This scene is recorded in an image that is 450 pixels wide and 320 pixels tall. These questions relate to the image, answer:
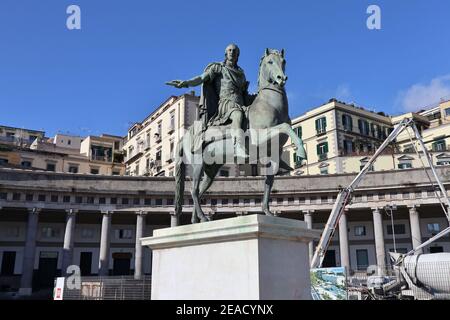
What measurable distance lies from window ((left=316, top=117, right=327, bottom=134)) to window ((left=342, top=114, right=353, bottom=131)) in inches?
107

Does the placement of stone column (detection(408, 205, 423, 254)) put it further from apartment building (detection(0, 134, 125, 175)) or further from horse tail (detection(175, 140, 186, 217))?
apartment building (detection(0, 134, 125, 175))

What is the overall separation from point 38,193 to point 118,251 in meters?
11.6

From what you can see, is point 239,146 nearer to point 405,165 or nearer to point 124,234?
point 124,234

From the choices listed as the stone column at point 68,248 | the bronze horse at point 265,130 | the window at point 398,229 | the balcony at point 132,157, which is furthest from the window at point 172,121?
the bronze horse at point 265,130

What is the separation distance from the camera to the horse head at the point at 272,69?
9.91m

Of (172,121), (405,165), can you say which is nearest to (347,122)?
(405,165)

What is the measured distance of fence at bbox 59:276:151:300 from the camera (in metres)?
24.4

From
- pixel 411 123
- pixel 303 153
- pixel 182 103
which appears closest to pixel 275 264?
pixel 303 153

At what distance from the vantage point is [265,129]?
9.63 m

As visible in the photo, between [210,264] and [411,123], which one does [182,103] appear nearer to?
[411,123]

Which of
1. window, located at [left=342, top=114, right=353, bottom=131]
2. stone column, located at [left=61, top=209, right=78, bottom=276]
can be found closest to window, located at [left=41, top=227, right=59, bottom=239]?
stone column, located at [left=61, top=209, right=78, bottom=276]

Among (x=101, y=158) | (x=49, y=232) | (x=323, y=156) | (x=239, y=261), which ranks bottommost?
(x=239, y=261)

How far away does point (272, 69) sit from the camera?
1017cm

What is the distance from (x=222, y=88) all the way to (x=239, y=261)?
4520 mm
